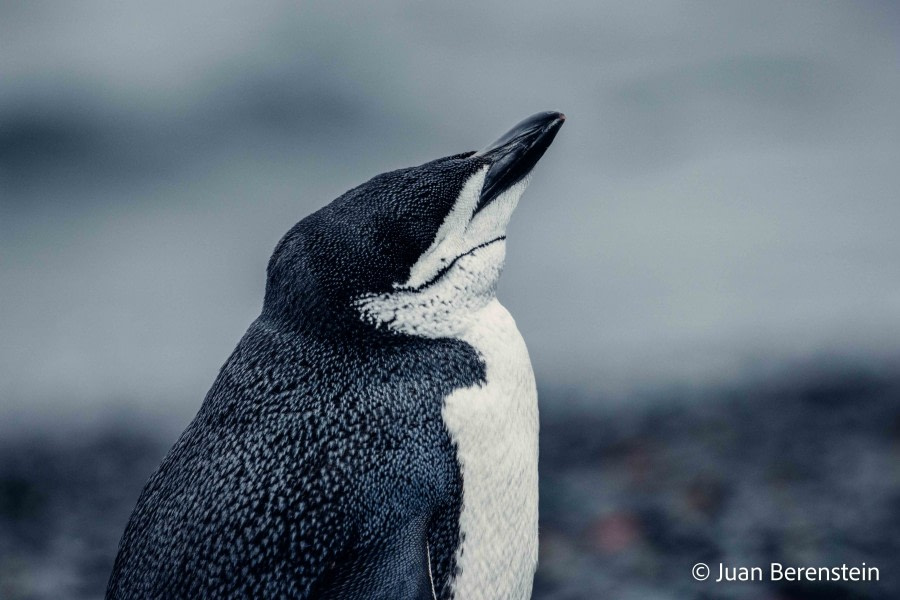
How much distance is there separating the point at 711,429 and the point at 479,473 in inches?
106

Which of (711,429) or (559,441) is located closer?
(711,429)

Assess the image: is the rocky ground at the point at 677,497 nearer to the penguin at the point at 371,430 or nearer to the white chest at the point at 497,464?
the white chest at the point at 497,464

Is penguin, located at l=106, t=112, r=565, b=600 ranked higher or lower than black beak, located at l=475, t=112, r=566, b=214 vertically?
lower

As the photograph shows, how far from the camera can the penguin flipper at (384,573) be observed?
4.94 feet

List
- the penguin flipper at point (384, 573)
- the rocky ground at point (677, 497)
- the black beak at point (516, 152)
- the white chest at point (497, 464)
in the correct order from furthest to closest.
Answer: the rocky ground at point (677, 497) < the black beak at point (516, 152) < the white chest at point (497, 464) < the penguin flipper at point (384, 573)

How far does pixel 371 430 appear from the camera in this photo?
1.64m

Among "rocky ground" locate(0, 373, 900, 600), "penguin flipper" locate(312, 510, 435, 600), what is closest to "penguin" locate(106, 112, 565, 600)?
"penguin flipper" locate(312, 510, 435, 600)

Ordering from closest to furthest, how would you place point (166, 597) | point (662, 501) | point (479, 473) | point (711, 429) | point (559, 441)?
point (166, 597) < point (479, 473) < point (662, 501) < point (711, 429) < point (559, 441)

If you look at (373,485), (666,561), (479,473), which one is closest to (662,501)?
(666,561)

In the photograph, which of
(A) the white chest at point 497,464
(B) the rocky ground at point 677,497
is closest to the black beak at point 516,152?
(A) the white chest at point 497,464

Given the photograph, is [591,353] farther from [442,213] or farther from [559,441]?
[442,213]

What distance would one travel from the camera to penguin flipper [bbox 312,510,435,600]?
1.51 meters

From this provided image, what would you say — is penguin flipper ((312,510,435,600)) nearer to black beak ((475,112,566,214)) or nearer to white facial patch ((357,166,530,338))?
white facial patch ((357,166,530,338))

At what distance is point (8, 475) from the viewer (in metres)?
4.68
